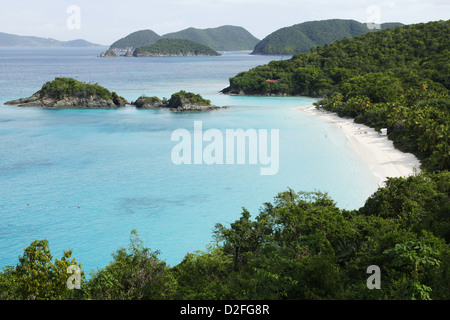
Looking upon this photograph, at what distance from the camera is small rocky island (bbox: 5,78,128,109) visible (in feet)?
274

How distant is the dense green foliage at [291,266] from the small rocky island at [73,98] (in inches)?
2777

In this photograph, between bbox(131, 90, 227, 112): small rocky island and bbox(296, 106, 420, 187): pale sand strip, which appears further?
bbox(131, 90, 227, 112): small rocky island

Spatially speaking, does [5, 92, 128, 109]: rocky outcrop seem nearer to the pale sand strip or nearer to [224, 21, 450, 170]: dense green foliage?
[224, 21, 450, 170]: dense green foliage

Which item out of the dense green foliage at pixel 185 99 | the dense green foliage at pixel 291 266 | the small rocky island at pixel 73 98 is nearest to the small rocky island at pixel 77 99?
the small rocky island at pixel 73 98

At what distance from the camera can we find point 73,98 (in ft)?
278

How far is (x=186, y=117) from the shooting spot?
71.7 metres

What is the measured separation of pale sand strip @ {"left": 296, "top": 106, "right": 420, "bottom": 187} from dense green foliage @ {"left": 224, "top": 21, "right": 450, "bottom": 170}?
44.1 inches

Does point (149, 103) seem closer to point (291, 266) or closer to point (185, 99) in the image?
point (185, 99)

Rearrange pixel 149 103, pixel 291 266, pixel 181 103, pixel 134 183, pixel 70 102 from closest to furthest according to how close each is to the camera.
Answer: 1. pixel 291 266
2. pixel 134 183
3. pixel 181 103
4. pixel 149 103
5. pixel 70 102

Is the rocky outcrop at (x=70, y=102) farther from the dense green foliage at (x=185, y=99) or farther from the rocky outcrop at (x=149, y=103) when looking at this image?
the dense green foliage at (x=185, y=99)

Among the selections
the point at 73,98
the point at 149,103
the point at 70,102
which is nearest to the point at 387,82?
the point at 149,103

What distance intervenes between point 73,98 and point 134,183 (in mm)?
56848

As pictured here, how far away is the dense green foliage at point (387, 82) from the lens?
1711 inches

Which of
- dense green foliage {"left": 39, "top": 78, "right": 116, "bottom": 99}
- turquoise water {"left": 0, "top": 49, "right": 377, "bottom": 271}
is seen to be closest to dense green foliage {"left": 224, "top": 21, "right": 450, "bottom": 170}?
turquoise water {"left": 0, "top": 49, "right": 377, "bottom": 271}
